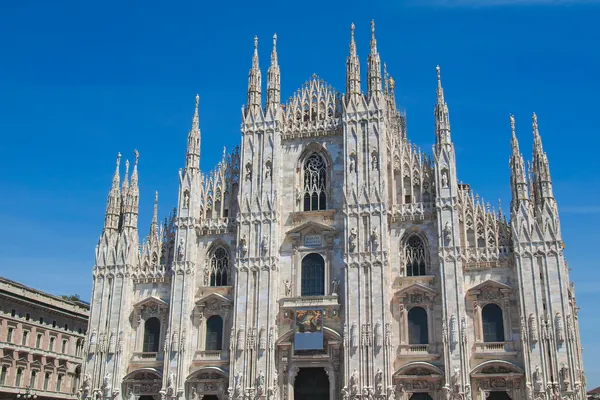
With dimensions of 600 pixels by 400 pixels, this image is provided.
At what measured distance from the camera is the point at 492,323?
3731 cm

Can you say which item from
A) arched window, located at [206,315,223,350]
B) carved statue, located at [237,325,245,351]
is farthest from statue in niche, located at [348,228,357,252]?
arched window, located at [206,315,223,350]

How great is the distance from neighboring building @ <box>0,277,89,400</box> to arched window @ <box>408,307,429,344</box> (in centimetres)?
2707

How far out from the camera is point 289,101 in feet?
149

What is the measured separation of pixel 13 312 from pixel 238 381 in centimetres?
2041

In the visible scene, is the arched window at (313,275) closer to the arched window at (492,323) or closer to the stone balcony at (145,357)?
the arched window at (492,323)

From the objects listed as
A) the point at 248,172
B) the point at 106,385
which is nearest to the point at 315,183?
the point at 248,172

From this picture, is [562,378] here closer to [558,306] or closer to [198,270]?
[558,306]


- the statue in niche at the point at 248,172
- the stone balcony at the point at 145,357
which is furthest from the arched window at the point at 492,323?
the stone balcony at the point at 145,357

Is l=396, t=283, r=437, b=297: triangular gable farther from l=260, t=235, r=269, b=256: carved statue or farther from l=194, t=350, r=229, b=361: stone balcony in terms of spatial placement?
l=194, t=350, r=229, b=361: stone balcony

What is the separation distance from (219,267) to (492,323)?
1644cm

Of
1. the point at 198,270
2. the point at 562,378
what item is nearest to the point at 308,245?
the point at 198,270

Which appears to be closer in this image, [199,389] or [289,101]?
[199,389]

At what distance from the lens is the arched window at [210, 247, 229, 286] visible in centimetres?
4256

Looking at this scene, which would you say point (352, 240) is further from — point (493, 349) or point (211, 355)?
point (211, 355)
